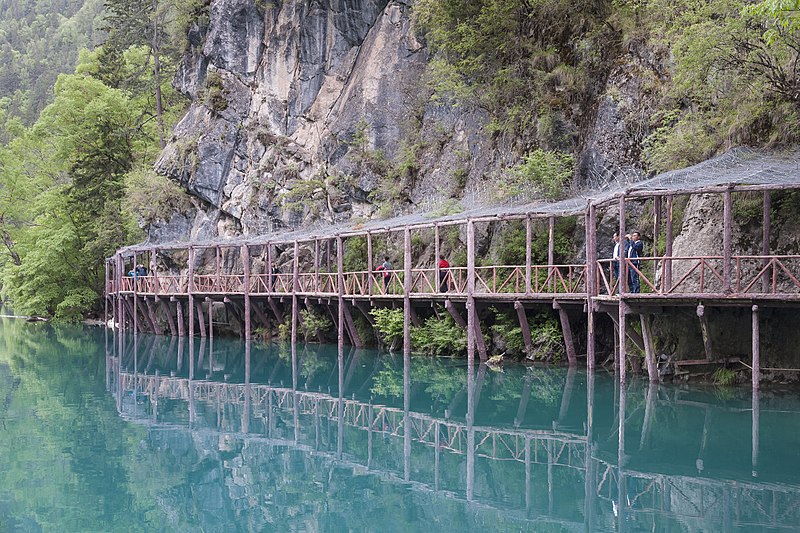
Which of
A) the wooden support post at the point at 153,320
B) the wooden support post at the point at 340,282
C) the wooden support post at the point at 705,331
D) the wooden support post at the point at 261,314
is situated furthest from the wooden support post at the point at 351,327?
the wooden support post at the point at 153,320

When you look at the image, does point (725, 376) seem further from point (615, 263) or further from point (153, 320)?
point (153, 320)

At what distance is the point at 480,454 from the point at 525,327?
32.6 feet

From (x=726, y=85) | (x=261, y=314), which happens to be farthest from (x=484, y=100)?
(x=261, y=314)

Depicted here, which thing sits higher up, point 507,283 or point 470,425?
point 507,283

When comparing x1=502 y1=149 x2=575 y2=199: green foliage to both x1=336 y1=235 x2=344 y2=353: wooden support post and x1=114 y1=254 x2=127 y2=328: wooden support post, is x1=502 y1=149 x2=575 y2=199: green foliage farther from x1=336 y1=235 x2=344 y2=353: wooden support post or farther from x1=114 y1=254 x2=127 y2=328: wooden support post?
x1=114 y1=254 x2=127 y2=328: wooden support post

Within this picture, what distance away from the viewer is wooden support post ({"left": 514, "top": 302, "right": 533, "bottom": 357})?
74.6 feet

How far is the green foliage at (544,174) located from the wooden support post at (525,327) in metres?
4.42

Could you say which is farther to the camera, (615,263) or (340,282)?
(340,282)

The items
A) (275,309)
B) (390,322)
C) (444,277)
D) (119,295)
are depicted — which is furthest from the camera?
(119,295)

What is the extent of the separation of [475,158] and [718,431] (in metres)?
19.5

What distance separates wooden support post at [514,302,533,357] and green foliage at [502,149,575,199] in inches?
174

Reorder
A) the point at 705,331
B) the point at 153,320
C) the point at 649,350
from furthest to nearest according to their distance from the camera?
the point at 153,320 < the point at 649,350 < the point at 705,331

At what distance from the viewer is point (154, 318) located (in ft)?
135

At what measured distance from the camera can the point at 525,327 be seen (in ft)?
76.4
